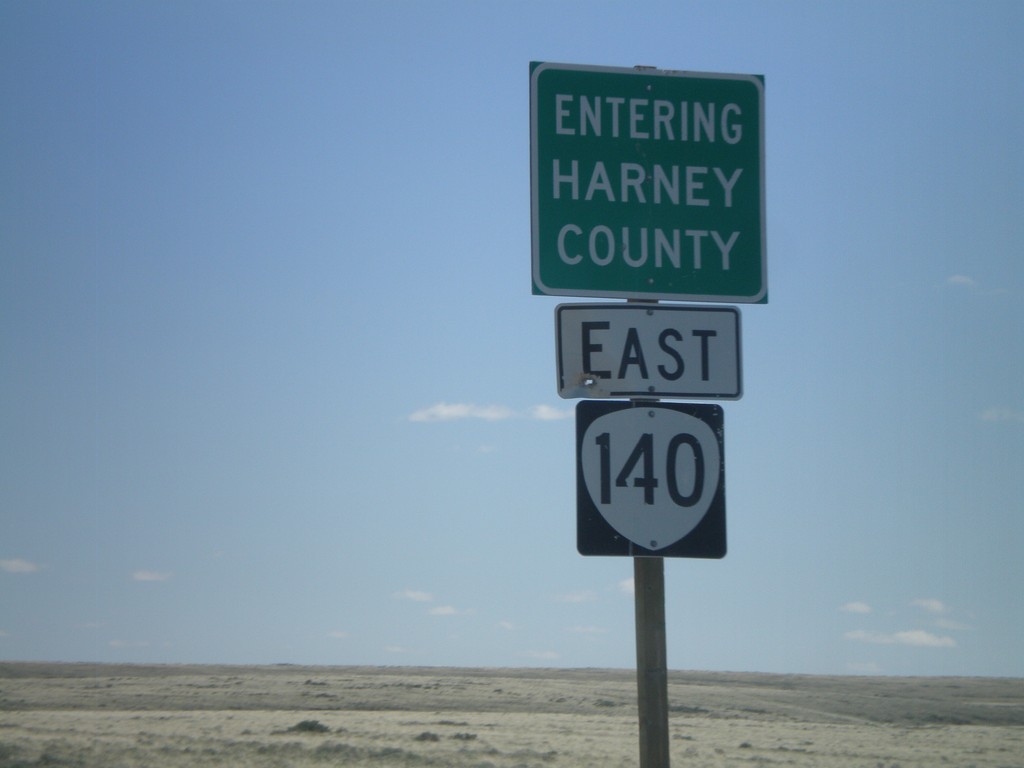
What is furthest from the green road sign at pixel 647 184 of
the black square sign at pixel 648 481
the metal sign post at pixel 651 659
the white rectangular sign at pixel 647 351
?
the metal sign post at pixel 651 659

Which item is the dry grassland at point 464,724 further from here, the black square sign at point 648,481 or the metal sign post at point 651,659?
the black square sign at point 648,481

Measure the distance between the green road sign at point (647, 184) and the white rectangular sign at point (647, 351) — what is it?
0.41ft

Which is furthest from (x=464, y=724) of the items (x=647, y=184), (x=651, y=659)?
(x=647, y=184)

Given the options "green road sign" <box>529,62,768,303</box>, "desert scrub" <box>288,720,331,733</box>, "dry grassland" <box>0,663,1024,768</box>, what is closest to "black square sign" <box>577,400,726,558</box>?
"green road sign" <box>529,62,768,303</box>

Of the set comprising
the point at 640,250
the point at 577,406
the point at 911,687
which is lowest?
the point at 911,687

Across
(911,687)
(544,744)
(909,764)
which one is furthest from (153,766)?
(911,687)

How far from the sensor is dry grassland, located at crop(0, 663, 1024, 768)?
1021 inches

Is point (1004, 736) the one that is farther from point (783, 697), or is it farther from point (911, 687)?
point (911, 687)

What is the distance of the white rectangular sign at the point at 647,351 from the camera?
15.3 feet

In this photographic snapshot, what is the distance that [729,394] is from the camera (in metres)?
4.74

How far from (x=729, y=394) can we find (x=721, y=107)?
4.11ft

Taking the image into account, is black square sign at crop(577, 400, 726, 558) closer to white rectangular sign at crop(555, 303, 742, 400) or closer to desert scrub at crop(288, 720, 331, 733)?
white rectangular sign at crop(555, 303, 742, 400)

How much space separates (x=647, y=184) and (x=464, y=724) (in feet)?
107

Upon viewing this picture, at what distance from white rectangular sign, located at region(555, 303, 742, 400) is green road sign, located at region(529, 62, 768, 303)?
0.13m
